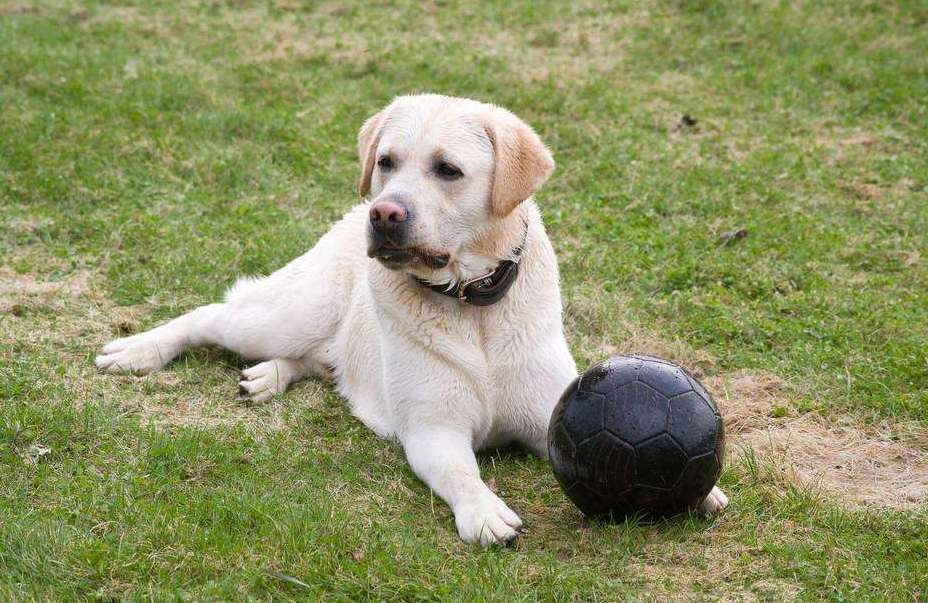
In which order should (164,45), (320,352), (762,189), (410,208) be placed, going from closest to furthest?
(410,208)
(320,352)
(762,189)
(164,45)

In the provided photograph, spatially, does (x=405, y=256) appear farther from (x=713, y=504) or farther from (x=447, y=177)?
(x=713, y=504)

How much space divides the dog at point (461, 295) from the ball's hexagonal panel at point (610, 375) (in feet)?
1.98

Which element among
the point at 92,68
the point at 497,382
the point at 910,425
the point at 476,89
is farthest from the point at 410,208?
the point at 92,68

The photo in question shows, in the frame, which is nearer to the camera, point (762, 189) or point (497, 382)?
point (497, 382)

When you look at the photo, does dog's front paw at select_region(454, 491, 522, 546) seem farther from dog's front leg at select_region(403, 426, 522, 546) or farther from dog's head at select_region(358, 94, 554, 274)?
dog's head at select_region(358, 94, 554, 274)

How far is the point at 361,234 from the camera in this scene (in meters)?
6.07

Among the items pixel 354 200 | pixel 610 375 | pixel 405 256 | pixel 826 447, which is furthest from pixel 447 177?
pixel 354 200

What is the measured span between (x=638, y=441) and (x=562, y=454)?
0.33m

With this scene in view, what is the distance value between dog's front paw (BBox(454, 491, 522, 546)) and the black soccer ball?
10.2 inches

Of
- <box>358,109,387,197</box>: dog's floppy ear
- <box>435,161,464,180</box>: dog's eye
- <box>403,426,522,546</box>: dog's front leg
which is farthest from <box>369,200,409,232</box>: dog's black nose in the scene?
<box>403,426,522,546</box>: dog's front leg

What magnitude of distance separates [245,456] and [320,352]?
1.21m

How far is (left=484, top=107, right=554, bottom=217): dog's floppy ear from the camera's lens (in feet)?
15.3

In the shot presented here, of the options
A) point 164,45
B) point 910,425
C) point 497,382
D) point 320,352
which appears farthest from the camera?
point 164,45

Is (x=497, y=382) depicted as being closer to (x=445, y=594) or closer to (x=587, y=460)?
(x=587, y=460)
